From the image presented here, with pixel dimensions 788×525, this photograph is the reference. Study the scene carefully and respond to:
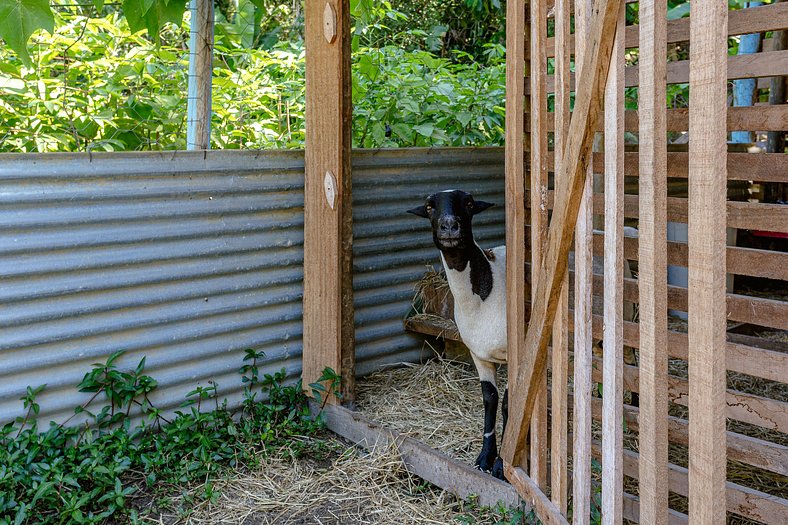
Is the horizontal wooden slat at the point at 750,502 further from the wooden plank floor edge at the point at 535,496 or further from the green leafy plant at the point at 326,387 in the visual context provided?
the green leafy plant at the point at 326,387

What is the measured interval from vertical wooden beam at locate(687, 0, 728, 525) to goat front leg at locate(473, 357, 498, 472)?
252 cm

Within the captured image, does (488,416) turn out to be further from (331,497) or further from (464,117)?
(464,117)

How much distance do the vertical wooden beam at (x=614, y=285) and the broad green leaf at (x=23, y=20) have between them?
2475 millimetres

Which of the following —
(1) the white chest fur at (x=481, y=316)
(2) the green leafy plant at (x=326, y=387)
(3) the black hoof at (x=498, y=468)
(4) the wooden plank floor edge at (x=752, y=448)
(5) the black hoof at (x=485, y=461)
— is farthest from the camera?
(2) the green leafy plant at (x=326, y=387)

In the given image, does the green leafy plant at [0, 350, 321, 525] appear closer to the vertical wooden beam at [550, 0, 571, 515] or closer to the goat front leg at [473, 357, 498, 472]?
the goat front leg at [473, 357, 498, 472]

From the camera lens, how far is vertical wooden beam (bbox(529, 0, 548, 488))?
3.35 meters

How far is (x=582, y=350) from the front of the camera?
296 centimetres

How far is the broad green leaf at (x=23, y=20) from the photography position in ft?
11.7

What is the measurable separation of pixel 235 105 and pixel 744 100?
5.29m

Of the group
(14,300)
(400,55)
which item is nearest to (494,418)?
(14,300)

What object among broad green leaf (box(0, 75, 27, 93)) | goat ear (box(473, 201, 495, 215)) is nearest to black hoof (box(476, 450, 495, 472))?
goat ear (box(473, 201, 495, 215))

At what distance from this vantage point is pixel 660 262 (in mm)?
2234

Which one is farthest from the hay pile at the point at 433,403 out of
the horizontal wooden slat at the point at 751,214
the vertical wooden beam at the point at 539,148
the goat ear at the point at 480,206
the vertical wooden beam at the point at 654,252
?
the vertical wooden beam at the point at 654,252

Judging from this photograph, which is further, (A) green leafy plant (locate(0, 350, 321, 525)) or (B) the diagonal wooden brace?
(A) green leafy plant (locate(0, 350, 321, 525))
